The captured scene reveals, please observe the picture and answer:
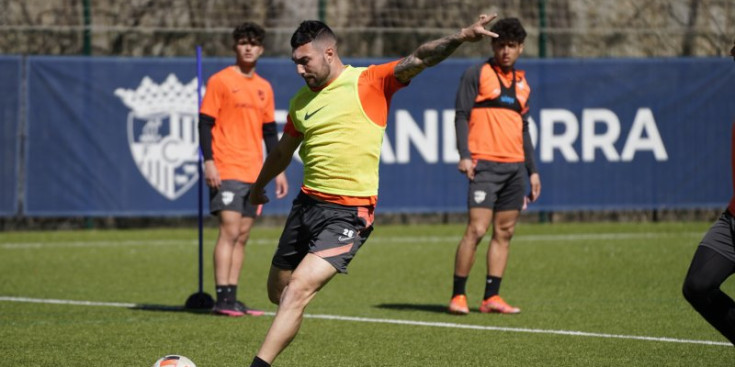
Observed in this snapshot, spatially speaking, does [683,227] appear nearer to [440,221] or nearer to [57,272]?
[440,221]

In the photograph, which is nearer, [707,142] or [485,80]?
[485,80]

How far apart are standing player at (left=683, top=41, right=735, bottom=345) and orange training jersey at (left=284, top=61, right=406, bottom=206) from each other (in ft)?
6.04

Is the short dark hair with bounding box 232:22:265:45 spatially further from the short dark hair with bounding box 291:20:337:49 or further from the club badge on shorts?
the short dark hair with bounding box 291:20:337:49

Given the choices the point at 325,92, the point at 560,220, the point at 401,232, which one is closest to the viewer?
the point at 325,92

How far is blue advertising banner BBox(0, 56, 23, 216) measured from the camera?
16406mm

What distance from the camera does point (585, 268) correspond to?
13.1 m

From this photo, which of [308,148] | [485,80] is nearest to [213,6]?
[485,80]

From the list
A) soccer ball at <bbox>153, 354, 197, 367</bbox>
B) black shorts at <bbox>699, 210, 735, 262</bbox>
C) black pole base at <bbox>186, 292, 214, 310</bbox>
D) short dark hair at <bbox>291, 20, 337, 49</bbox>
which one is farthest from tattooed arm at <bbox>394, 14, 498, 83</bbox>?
black pole base at <bbox>186, 292, 214, 310</bbox>

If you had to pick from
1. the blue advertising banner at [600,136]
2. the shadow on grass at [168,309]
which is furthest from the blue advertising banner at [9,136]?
the shadow on grass at [168,309]

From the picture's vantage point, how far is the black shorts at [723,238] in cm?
669

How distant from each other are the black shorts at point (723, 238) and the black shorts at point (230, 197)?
4.29 metres

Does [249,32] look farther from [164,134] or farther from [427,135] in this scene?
[427,135]

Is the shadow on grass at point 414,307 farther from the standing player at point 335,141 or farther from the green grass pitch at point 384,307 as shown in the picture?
the standing player at point 335,141

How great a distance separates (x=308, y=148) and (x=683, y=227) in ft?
38.0
